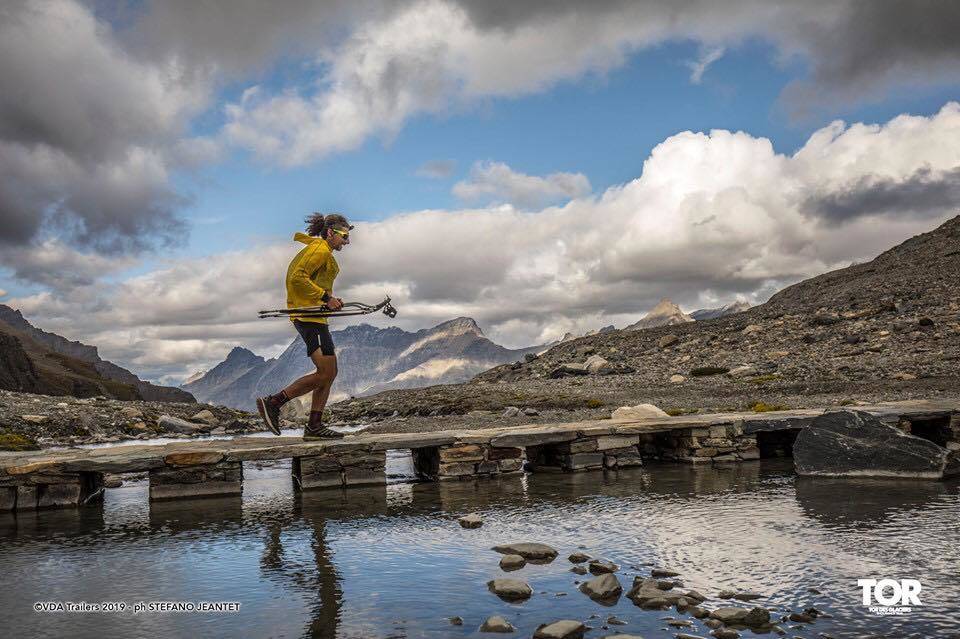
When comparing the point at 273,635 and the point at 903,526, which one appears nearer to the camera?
the point at 273,635

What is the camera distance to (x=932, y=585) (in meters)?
5.77

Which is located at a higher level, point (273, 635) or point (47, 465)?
point (47, 465)

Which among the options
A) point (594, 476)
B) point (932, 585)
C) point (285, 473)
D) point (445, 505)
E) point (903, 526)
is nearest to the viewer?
point (932, 585)

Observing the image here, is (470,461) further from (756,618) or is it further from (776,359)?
(776,359)

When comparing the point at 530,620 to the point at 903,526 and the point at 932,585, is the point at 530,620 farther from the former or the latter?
the point at 903,526

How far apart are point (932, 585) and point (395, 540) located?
5.30 m

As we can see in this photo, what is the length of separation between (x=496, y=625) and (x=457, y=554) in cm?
229

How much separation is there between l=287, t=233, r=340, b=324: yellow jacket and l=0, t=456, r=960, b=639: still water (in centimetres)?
324

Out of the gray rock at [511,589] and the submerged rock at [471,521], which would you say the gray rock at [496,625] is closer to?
the gray rock at [511,589]

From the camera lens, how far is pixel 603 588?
5.86 metres

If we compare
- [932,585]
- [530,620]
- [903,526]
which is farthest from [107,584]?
[903,526]

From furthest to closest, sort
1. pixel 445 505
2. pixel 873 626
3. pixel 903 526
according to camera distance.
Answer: pixel 445 505
pixel 903 526
pixel 873 626

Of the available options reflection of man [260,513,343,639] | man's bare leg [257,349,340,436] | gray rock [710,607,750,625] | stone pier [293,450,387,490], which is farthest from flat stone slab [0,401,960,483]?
gray rock [710,607,750,625]

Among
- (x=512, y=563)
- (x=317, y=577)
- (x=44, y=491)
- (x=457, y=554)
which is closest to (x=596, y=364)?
(x=44, y=491)
